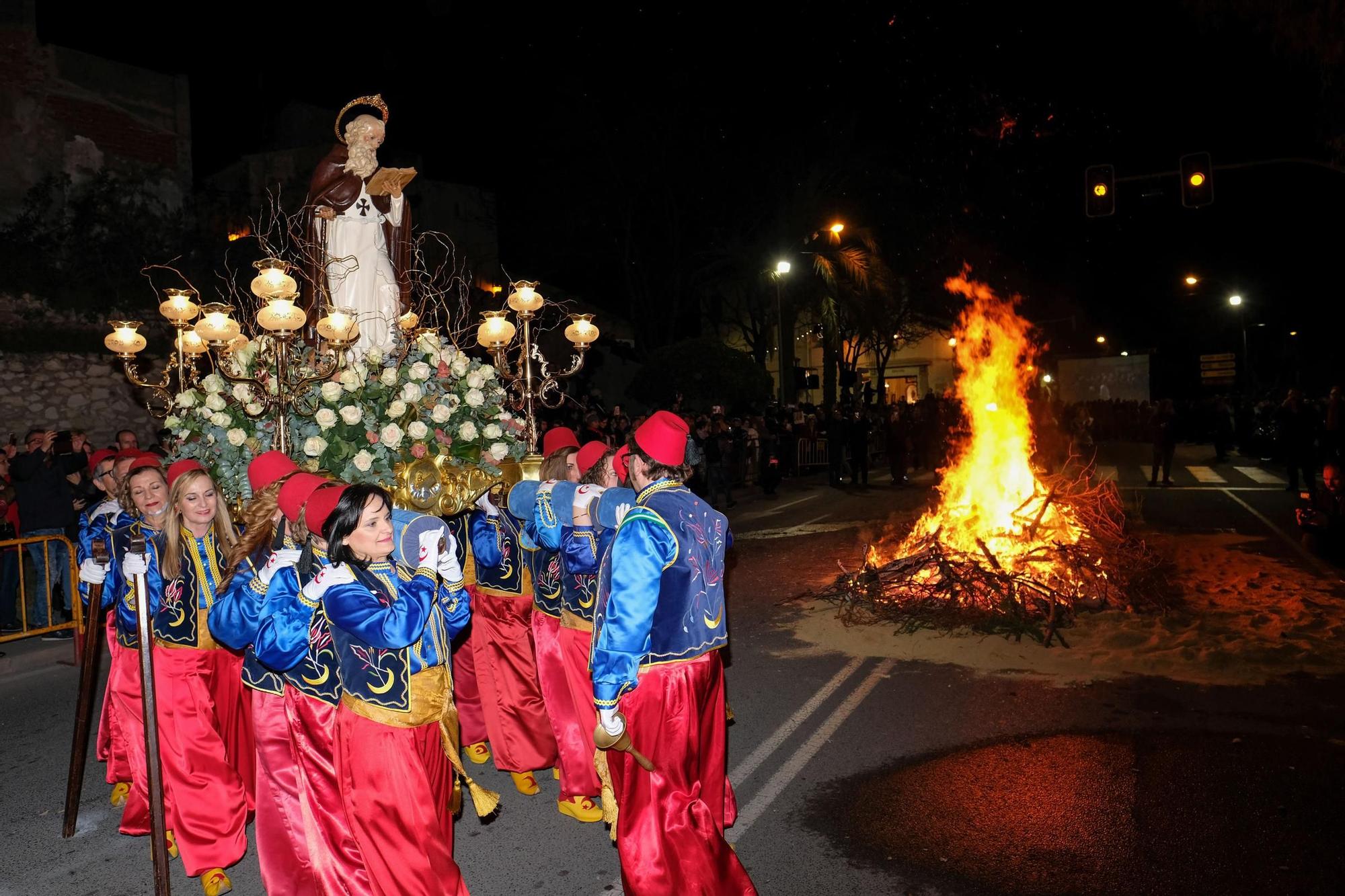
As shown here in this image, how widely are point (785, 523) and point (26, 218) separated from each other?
49.4 ft

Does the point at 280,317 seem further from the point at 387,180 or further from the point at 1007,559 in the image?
the point at 1007,559

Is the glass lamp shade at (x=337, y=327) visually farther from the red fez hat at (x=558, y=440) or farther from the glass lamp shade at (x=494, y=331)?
the red fez hat at (x=558, y=440)

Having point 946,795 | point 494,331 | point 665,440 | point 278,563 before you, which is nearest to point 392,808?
point 278,563

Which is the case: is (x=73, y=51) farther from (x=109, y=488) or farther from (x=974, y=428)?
(x=974, y=428)

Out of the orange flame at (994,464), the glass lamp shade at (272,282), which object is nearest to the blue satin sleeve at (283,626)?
the glass lamp shade at (272,282)

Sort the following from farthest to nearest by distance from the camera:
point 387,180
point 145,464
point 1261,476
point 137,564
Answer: point 1261,476 < point 387,180 < point 145,464 < point 137,564

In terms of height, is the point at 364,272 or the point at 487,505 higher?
the point at 364,272

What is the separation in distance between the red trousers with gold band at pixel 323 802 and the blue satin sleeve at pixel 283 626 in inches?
10.0

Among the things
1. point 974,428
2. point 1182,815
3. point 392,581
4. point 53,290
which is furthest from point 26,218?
point 1182,815

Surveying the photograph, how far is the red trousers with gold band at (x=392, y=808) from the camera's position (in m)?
3.48

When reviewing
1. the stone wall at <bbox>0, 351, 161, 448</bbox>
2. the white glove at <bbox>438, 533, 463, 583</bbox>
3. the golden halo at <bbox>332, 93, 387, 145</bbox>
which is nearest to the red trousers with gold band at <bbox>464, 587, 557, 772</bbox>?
the white glove at <bbox>438, 533, 463, 583</bbox>

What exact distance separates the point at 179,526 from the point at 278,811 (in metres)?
1.52

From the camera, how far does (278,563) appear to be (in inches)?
149

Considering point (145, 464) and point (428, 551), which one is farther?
point (145, 464)
